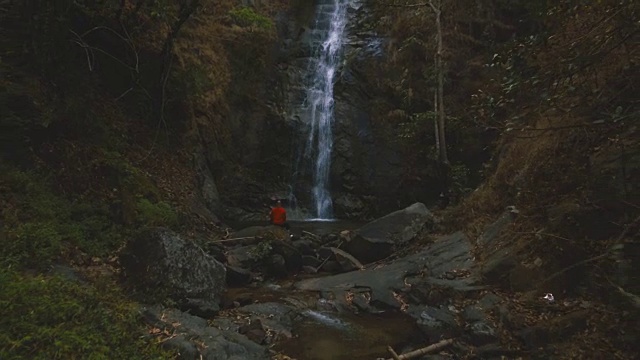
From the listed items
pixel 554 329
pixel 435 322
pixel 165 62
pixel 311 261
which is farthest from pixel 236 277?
pixel 165 62

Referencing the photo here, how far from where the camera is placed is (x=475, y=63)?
17.5 meters

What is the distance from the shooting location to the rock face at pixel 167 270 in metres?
5.66

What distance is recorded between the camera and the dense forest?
4.02 m

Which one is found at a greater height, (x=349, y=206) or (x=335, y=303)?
(x=349, y=206)

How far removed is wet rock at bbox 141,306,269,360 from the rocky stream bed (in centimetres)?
2

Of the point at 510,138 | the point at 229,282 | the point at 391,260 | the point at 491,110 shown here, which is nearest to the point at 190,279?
the point at 229,282

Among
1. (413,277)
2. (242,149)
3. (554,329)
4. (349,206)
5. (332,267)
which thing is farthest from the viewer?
(349,206)

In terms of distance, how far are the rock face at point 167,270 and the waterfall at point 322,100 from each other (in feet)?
39.5

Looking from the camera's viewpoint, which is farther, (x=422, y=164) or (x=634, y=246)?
(x=422, y=164)

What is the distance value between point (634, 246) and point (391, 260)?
223 inches

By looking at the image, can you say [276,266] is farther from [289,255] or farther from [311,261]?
[311,261]

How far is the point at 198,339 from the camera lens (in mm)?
4816

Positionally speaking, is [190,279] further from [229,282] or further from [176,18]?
[176,18]

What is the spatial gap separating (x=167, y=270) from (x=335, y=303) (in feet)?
9.67
